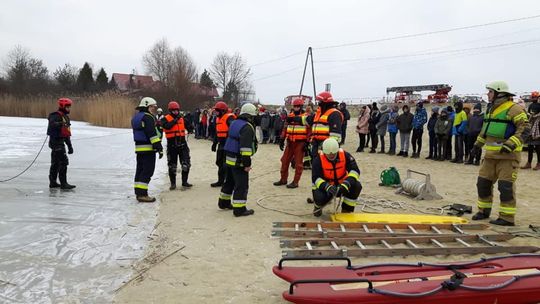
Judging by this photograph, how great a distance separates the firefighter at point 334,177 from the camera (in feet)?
20.0

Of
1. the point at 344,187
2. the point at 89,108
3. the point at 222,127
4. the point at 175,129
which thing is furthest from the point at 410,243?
the point at 89,108

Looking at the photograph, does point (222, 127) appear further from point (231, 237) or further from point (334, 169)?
point (231, 237)

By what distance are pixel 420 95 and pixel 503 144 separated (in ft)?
116

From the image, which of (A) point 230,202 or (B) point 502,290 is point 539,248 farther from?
(A) point 230,202

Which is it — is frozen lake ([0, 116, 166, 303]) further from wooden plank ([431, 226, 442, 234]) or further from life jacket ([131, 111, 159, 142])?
wooden plank ([431, 226, 442, 234])

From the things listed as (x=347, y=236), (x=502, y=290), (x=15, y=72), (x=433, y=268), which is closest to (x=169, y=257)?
(x=347, y=236)

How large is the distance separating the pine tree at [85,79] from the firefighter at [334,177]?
5352cm

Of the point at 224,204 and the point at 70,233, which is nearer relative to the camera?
the point at 70,233

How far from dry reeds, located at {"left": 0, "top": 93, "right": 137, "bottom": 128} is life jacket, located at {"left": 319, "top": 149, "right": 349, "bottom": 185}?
2101cm

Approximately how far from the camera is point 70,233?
18.6 feet

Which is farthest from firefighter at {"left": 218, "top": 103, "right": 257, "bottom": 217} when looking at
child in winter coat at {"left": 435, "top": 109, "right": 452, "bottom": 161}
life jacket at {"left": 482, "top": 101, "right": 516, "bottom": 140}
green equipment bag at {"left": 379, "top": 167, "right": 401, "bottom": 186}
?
child in winter coat at {"left": 435, "top": 109, "right": 452, "bottom": 161}

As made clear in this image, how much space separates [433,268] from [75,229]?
4.73 meters

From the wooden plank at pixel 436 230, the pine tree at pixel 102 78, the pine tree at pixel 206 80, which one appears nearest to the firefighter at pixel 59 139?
the wooden plank at pixel 436 230

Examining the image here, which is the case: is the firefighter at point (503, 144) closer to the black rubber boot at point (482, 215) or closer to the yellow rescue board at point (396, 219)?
the black rubber boot at point (482, 215)
